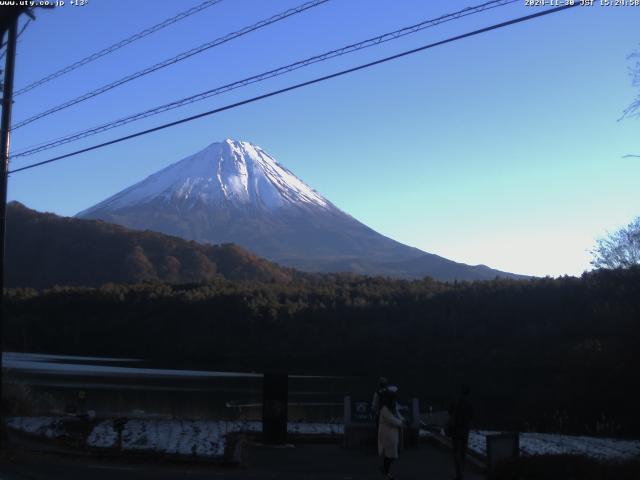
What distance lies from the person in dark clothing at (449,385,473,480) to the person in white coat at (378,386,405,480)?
93 cm

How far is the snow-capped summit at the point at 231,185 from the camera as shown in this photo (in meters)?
178

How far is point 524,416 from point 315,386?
51.2ft

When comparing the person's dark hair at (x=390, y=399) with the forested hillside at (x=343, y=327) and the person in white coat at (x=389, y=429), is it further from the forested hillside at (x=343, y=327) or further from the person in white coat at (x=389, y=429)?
the forested hillside at (x=343, y=327)

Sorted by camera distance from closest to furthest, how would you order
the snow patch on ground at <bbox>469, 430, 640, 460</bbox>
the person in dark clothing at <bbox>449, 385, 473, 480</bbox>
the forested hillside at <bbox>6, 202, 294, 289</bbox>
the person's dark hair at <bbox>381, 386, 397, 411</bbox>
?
1. the person's dark hair at <bbox>381, 386, 397, 411</bbox>
2. the person in dark clothing at <bbox>449, 385, 473, 480</bbox>
3. the snow patch on ground at <bbox>469, 430, 640, 460</bbox>
4. the forested hillside at <bbox>6, 202, 294, 289</bbox>

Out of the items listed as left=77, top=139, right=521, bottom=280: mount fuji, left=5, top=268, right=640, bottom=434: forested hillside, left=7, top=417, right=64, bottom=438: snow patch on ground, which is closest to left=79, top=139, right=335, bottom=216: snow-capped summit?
left=77, top=139, right=521, bottom=280: mount fuji

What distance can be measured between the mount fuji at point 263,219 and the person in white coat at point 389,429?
138265mm

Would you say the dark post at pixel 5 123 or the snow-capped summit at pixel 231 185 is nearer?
the dark post at pixel 5 123

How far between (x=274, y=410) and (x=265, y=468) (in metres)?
1.74

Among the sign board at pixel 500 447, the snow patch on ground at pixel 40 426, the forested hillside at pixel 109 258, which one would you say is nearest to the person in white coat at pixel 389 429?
the sign board at pixel 500 447

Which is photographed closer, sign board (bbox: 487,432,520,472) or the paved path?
sign board (bbox: 487,432,520,472)

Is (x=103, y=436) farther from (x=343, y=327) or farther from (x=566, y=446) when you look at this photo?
(x=343, y=327)

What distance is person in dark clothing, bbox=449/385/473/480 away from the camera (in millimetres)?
11742

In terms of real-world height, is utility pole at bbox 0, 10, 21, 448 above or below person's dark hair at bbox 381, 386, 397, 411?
above

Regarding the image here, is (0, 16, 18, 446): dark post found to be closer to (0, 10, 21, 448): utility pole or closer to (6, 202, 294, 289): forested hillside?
(0, 10, 21, 448): utility pole
